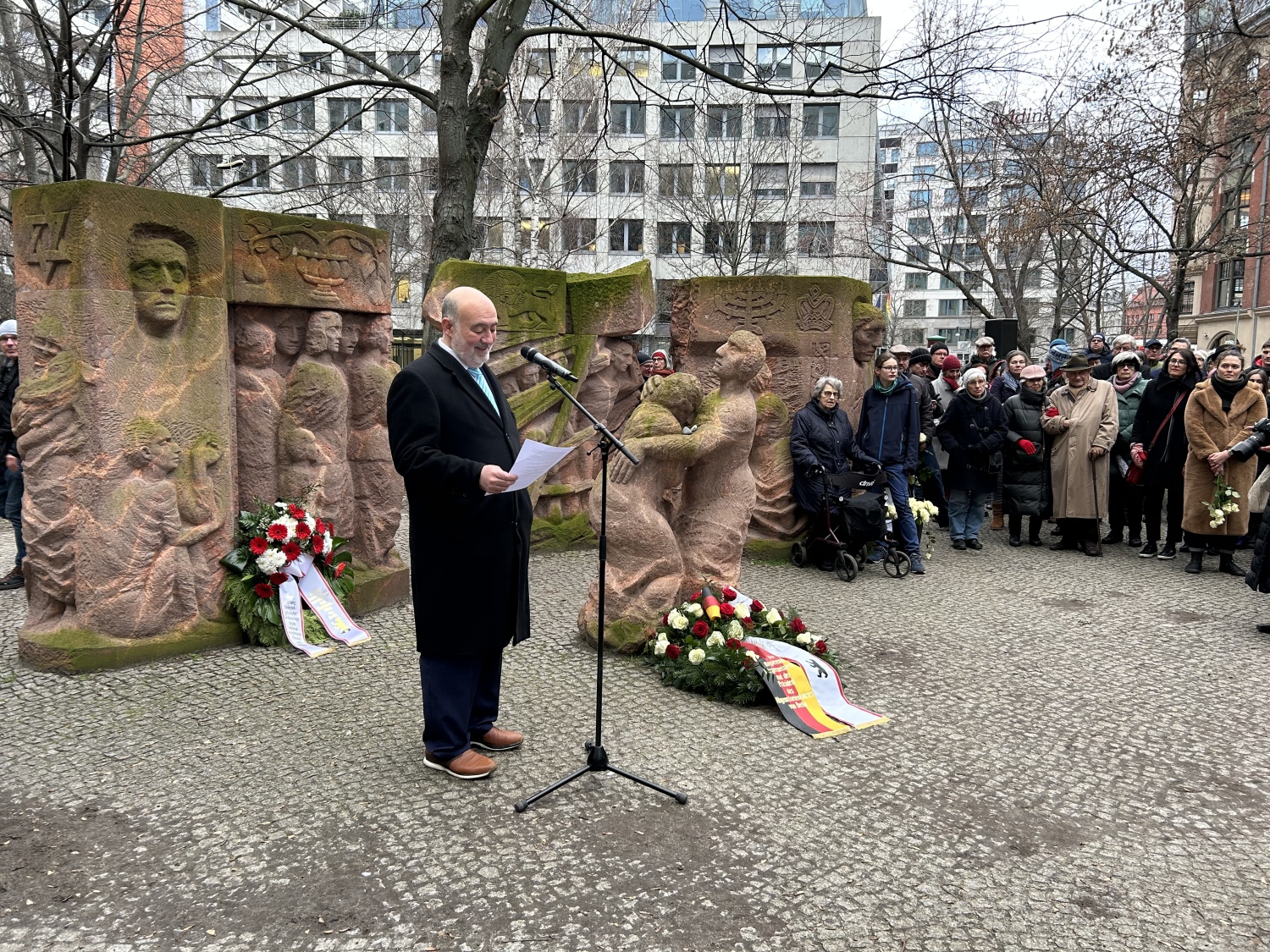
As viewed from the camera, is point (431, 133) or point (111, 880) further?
point (431, 133)

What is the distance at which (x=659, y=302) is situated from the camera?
108 feet

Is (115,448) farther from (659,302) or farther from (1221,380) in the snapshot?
(659,302)

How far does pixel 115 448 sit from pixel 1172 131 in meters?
15.0

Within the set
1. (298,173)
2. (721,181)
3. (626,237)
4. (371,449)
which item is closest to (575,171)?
(721,181)

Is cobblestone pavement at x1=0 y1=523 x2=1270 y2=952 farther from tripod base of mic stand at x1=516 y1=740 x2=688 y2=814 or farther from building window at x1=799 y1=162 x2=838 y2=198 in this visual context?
building window at x1=799 y1=162 x2=838 y2=198

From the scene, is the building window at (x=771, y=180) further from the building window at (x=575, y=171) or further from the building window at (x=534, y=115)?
the building window at (x=534, y=115)

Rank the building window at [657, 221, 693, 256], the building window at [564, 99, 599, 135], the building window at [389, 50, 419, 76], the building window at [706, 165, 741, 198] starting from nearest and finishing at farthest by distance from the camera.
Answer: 1. the building window at [389, 50, 419, 76]
2. the building window at [564, 99, 599, 135]
3. the building window at [706, 165, 741, 198]
4. the building window at [657, 221, 693, 256]

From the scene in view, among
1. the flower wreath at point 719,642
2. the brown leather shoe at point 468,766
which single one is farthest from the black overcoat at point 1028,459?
the brown leather shoe at point 468,766

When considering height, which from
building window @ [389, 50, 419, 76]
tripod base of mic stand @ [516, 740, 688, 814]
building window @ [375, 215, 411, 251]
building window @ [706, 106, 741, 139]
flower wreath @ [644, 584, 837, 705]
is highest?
building window @ [706, 106, 741, 139]

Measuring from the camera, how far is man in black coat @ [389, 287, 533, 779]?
3.59 metres

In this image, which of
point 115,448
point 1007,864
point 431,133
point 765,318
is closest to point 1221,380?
point 765,318

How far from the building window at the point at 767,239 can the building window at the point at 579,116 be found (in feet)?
15.5

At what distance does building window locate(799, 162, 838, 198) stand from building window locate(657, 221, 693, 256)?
566 centimetres

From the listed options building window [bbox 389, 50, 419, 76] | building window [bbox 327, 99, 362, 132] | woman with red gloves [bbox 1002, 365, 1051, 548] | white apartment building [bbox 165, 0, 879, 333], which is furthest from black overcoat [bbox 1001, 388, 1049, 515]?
building window [bbox 327, 99, 362, 132]
